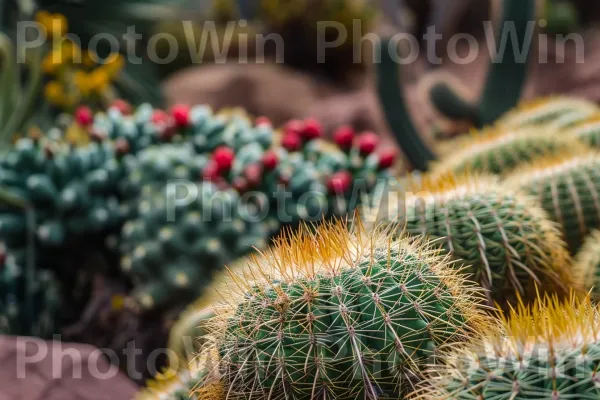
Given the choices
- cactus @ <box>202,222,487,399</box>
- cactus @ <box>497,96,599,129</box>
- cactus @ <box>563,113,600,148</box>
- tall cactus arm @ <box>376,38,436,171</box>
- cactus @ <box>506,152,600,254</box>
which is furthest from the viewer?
tall cactus arm @ <box>376,38,436,171</box>

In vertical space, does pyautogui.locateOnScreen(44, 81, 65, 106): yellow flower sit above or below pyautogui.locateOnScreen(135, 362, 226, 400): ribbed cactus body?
above

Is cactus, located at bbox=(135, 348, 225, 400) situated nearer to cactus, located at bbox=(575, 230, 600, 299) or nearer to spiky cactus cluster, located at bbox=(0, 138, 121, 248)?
cactus, located at bbox=(575, 230, 600, 299)

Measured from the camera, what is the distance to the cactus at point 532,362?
1032 millimetres

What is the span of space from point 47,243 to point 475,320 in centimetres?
258

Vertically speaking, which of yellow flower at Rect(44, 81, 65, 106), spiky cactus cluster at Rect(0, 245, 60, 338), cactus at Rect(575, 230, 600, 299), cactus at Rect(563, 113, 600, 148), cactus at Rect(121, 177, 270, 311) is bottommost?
spiky cactus cluster at Rect(0, 245, 60, 338)

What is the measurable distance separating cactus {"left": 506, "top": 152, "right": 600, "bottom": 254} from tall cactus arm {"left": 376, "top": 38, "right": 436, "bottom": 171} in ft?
8.34

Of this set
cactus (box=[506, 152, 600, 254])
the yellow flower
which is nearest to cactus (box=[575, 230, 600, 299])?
cactus (box=[506, 152, 600, 254])

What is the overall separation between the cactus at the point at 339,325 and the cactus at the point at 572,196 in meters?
0.96

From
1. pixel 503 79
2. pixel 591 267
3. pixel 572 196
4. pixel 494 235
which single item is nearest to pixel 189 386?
pixel 494 235

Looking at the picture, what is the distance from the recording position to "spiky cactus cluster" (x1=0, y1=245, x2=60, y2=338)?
3.47m

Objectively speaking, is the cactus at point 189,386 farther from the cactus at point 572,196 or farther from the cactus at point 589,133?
the cactus at point 589,133

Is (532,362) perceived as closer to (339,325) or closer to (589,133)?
(339,325)

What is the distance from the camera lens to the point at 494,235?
6.00ft

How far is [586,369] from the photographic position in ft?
3.38
